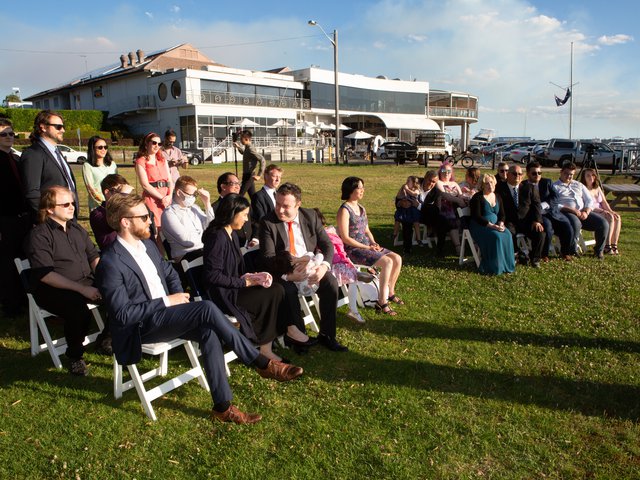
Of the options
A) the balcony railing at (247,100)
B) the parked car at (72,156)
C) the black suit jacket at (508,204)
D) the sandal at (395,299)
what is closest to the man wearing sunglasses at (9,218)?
the sandal at (395,299)

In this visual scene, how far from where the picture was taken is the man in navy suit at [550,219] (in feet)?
25.7

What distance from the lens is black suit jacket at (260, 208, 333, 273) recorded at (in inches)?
189

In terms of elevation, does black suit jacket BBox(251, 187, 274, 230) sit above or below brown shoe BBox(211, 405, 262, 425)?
above

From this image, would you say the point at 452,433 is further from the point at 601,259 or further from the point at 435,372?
the point at 601,259

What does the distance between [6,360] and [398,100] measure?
6151 centimetres

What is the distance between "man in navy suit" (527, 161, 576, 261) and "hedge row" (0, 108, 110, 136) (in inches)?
1625

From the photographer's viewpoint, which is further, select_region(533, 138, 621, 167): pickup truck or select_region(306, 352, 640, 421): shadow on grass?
select_region(533, 138, 621, 167): pickup truck

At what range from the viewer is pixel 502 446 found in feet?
10.7

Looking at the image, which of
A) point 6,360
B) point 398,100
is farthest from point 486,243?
point 398,100

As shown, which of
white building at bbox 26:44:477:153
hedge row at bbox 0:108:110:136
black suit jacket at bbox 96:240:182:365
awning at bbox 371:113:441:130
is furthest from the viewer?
awning at bbox 371:113:441:130

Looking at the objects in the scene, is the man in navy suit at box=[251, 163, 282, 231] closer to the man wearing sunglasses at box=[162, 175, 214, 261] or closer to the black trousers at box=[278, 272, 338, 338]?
the man wearing sunglasses at box=[162, 175, 214, 261]

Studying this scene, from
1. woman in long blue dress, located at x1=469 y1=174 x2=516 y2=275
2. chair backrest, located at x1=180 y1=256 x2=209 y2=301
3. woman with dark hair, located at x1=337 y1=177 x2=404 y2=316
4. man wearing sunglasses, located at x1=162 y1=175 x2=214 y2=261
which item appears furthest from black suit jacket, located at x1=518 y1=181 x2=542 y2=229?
chair backrest, located at x1=180 y1=256 x2=209 y2=301

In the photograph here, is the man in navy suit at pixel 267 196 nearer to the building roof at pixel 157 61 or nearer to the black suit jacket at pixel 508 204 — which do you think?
the black suit jacket at pixel 508 204

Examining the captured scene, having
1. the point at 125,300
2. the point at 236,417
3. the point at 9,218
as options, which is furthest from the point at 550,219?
the point at 9,218
